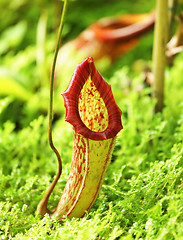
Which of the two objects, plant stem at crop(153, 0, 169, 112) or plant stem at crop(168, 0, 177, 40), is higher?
plant stem at crop(168, 0, 177, 40)

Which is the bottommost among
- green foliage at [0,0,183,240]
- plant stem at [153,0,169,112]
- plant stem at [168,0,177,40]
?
green foliage at [0,0,183,240]

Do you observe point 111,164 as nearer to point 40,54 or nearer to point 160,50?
point 160,50

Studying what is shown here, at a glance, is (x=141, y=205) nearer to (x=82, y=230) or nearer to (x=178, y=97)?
(x=82, y=230)

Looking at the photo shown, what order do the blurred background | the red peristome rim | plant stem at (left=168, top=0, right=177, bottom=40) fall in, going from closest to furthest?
the red peristome rim
plant stem at (left=168, top=0, right=177, bottom=40)
the blurred background

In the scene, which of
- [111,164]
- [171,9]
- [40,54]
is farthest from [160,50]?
[40,54]

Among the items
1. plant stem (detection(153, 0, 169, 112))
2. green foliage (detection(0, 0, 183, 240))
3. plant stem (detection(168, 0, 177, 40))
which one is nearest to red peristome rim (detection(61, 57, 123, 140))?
green foliage (detection(0, 0, 183, 240))

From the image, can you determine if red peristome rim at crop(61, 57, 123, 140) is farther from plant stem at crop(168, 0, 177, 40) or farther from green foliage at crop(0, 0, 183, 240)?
plant stem at crop(168, 0, 177, 40)

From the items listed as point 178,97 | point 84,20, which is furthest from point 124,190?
point 84,20
